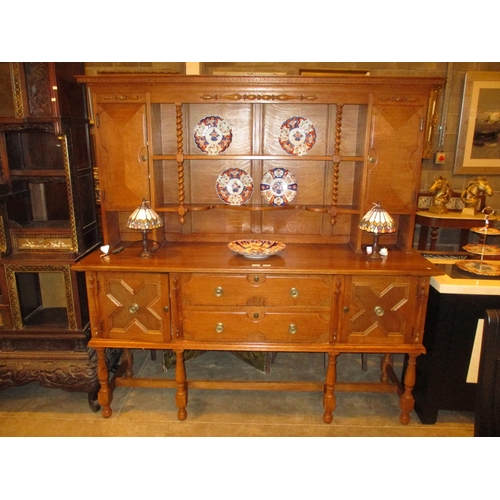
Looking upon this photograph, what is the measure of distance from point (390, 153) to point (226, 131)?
1.03 metres

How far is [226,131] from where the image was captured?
2.53 m

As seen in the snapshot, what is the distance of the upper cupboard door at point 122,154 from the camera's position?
230 centimetres

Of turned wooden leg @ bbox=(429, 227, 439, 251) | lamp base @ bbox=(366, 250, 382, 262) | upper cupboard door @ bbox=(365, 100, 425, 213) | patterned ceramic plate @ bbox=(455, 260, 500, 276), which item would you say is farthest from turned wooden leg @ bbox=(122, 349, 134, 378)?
turned wooden leg @ bbox=(429, 227, 439, 251)

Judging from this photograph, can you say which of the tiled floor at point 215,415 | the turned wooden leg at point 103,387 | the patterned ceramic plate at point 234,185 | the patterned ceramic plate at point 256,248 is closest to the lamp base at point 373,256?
the patterned ceramic plate at point 256,248

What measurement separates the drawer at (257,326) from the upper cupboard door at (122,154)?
83cm

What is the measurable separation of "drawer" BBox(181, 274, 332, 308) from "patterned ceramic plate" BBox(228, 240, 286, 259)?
158 mm

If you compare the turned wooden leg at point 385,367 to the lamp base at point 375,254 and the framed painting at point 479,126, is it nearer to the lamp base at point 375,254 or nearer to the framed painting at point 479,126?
the lamp base at point 375,254

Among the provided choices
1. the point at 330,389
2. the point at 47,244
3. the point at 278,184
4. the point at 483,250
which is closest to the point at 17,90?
the point at 47,244

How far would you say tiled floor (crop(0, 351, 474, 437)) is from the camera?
233 centimetres

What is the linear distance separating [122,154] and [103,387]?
1448 mm

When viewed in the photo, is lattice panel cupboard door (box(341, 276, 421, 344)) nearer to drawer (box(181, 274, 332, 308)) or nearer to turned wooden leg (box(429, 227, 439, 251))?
drawer (box(181, 274, 332, 308))

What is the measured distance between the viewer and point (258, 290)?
223 centimetres

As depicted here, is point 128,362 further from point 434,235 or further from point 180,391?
point 434,235
